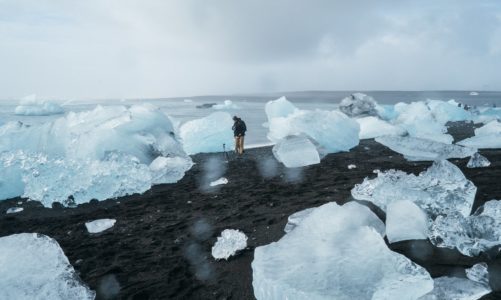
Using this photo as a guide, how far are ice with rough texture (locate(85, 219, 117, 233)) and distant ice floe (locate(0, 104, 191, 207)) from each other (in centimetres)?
210

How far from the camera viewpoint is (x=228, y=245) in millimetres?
4652

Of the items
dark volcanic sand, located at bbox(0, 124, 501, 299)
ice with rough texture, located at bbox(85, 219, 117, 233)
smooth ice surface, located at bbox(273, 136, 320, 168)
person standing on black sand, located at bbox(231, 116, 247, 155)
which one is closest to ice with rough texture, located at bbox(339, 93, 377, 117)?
person standing on black sand, located at bbox(231, 116, 247, 155)

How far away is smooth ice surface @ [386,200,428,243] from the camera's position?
428cm

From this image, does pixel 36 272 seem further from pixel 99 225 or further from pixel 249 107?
→ pixel 249 107

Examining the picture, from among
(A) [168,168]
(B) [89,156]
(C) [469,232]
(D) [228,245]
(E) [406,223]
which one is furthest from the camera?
(A) [168,168]

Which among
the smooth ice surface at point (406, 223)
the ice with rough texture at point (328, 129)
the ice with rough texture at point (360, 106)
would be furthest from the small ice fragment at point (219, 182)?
the ice with rough texture at point (360, 106)

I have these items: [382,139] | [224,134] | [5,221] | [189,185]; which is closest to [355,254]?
[189,185]

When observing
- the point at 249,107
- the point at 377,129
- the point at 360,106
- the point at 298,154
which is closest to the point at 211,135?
the point at 298,154

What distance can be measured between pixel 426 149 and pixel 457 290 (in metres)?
7.66

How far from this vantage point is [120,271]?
4.57m

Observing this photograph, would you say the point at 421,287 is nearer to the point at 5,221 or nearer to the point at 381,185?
the point at 381,185

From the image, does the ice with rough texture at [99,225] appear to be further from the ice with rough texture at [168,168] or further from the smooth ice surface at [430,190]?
the smooth ice surface at [430,190]

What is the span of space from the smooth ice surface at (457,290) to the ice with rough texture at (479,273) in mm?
110

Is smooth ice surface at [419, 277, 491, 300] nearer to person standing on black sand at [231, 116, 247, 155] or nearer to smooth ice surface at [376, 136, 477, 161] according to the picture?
smooth ice surface at [376, 136, 477, 161]
